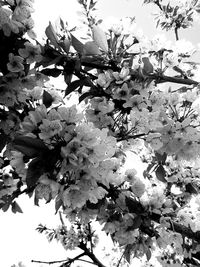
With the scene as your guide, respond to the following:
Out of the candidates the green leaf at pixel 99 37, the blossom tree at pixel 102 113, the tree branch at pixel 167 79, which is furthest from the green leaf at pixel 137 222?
the green leaf at pixel 99 37

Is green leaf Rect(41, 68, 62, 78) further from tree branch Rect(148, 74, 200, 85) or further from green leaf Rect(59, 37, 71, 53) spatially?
tree branch Rect(148, 74, 200, 85)

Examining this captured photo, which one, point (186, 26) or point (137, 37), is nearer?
point (137, 37)

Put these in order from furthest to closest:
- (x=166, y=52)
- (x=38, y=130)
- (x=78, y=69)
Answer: (x=166, y=52) < (x=78, y=69) < (x=38, y=130)

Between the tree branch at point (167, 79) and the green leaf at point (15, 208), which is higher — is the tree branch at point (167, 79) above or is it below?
above

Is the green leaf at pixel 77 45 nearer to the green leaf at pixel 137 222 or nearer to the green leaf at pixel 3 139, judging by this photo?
the green leaf at pixel 3 139

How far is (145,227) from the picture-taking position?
2.25m

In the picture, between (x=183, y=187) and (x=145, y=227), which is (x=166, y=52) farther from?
(x=183, y=187)

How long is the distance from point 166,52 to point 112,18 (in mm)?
462

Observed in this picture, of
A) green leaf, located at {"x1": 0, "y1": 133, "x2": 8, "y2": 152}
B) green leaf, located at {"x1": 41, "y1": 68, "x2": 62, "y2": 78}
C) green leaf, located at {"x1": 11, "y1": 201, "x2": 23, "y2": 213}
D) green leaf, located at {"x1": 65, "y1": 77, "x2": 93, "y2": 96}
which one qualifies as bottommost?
green leaf, located at {"x1": 11, "y1": 201, "x2": 23, "y2": 213}

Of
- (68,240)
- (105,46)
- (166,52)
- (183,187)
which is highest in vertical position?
(105,46)

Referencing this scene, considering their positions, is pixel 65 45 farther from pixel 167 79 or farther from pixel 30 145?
pixel 30 145

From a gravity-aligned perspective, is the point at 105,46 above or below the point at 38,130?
above

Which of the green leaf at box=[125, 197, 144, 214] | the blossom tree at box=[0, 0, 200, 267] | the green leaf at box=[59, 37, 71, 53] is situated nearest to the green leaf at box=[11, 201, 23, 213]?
the blossom tree at box=[0, 0, 200, 267]

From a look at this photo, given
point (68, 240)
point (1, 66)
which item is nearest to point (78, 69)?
point (1, 66)
